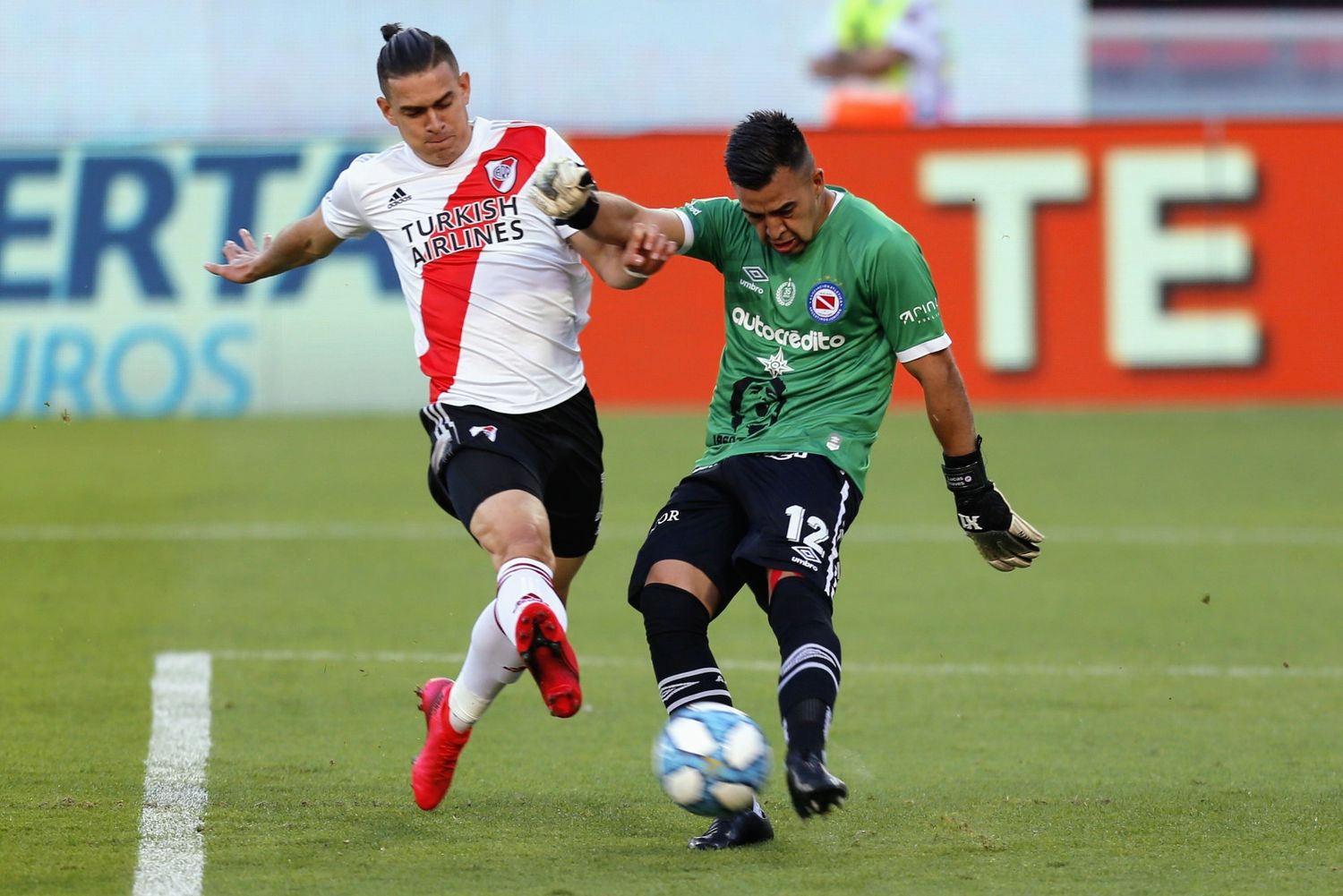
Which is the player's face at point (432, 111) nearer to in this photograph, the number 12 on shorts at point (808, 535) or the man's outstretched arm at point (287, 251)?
the man's outstretched arm at point (287, 251)

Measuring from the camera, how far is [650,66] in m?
21.5

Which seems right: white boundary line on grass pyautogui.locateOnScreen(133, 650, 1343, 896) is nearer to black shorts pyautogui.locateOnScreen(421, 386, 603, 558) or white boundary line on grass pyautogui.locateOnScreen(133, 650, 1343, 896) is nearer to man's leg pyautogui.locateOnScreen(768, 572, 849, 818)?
black shorts pyautogui.locateOnScreen(421, 386, 603, 558)

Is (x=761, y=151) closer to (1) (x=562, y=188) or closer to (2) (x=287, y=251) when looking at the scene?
(1) (x=562, y=188)

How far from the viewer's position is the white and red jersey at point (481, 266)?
231 inches

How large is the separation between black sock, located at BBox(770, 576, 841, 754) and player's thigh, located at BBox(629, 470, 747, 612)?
0.18m

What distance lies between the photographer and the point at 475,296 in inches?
232

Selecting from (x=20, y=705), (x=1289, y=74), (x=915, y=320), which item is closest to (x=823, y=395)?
(x=915, y=320)

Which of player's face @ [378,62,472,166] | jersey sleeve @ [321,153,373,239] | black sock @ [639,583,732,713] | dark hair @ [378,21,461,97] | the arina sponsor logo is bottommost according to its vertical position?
black sock @ [639,583,732,713]

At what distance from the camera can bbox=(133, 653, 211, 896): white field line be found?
15.8 ft

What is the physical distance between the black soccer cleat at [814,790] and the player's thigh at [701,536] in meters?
0.79

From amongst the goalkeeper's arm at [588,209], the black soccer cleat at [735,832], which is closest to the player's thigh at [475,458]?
the goalkeeper's arm at [588,209]

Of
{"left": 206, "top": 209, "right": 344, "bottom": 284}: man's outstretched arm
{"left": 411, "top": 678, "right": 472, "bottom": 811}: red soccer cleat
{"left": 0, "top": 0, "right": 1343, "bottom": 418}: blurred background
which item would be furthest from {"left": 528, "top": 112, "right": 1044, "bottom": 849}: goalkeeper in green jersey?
{"left": 0, "top": 0, "right": 1343, "bottom": 418}: blurred background

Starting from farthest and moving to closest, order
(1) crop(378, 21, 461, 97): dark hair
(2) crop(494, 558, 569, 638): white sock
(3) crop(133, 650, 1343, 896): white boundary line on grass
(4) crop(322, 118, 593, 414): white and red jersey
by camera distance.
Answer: (4) crop(322, 118, 593, 414): white and red jersey, (1) crop(378, 21, 461, 97): dark hair, (2) crop(494, 558, 569, 638): white sock, (3) crop(133, 650, 1343, 896): white boundary line on grass

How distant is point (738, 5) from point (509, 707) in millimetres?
15960
